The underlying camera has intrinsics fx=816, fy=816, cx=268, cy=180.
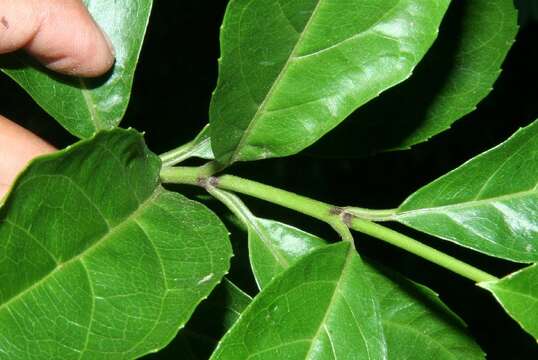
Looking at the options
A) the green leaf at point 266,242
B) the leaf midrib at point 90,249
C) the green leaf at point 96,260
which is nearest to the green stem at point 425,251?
the green leaf at point 266,242

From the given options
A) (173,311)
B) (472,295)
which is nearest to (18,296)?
(173,311)

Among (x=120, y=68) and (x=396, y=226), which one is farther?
(x=396, y=226)

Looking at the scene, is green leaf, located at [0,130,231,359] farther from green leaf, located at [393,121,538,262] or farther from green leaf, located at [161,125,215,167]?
green leaf, located at [393,121,538,262]

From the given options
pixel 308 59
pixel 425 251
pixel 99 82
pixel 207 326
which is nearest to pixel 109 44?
pixel 99 82

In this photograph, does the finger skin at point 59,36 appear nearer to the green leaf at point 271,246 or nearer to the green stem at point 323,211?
the green stem at point 323,211

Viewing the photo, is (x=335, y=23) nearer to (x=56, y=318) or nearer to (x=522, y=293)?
(x=522, y=293)

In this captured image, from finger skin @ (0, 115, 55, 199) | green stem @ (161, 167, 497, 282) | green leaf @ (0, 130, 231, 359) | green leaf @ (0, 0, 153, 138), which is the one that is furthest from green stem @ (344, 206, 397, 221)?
finger skin @ (0, 115, 55, 199)
